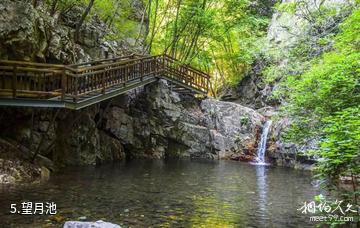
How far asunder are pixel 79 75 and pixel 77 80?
19cm

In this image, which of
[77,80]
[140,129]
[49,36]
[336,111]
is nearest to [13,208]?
[77,80]

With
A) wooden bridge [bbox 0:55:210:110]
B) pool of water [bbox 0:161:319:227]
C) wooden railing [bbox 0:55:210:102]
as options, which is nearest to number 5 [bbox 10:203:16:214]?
pool of water [bbox 0:161:319:227]

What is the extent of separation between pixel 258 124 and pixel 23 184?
57.7 ft

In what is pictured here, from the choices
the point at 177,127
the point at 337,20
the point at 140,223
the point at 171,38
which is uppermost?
the point at 171,38

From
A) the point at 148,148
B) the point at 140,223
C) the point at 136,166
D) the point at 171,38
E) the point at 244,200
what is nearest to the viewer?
the point at 140,223

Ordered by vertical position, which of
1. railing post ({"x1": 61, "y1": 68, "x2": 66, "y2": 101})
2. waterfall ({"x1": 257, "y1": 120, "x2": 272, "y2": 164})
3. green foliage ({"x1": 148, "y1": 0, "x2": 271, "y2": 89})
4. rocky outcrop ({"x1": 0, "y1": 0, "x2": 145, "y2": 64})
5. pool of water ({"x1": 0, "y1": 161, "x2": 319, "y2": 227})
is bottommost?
pool of water ({"x1": 0, "y1": 161, "x2": 319, "y2": 227})

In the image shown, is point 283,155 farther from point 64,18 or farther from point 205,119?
point 64,18

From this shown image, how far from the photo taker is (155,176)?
560 inches

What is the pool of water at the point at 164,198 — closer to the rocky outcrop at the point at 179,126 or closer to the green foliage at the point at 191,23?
the rocky outcrop at the point at 179,126

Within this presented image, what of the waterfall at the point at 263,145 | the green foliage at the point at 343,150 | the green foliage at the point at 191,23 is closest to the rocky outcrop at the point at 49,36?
the green foliage at the point at 191,23

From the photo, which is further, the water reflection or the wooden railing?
the wooden railing

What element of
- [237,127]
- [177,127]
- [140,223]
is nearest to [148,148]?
[177,127]

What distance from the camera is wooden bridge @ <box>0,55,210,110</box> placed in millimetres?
11133

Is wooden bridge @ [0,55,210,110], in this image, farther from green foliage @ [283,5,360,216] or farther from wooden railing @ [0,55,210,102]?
green foliage @ [283,5,360,216]
